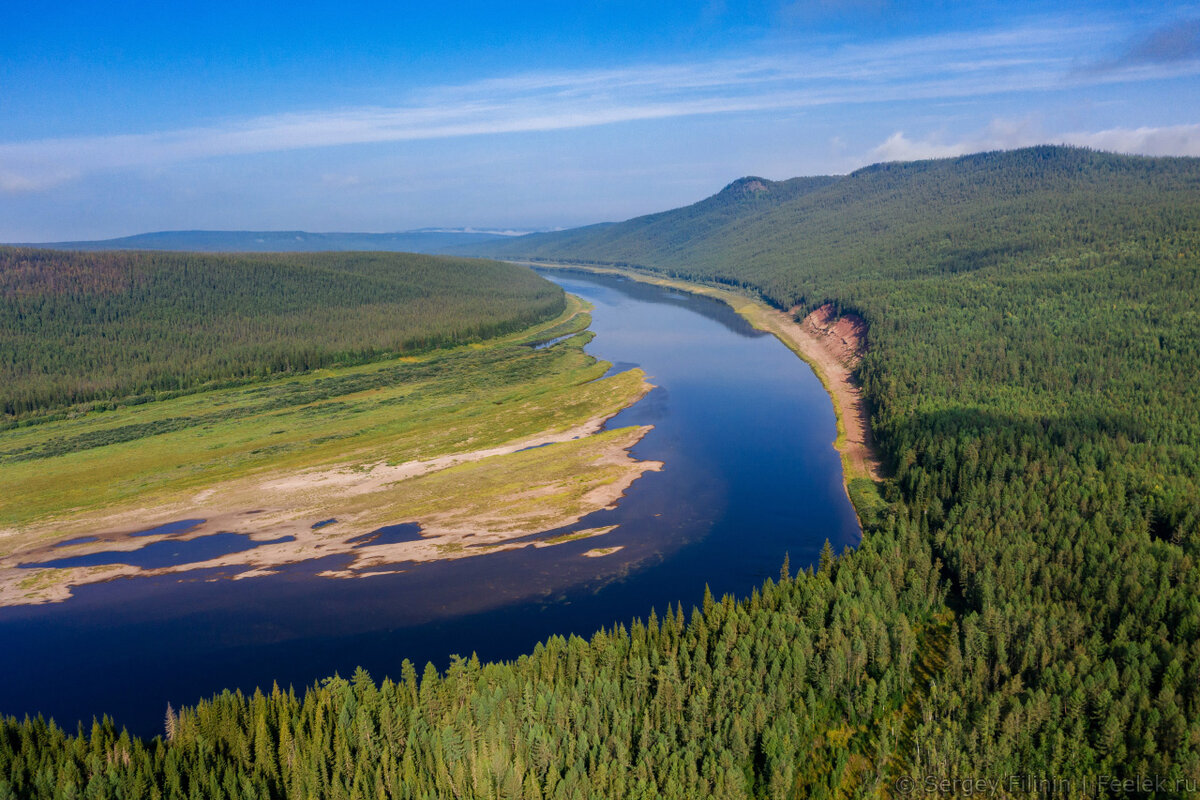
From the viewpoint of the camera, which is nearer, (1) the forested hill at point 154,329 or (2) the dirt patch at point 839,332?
(1) the forested hill at point 154,329

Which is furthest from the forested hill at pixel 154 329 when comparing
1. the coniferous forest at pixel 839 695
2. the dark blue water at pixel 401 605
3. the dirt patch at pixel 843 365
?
the coniferous forest at pixel 839 695

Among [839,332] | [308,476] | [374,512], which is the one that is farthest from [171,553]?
[839,332]

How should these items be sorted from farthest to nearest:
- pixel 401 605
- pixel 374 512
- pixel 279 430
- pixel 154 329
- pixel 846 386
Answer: pixel 154 329, pixel 846 386, pixel 279 430, pixel 374 512, pixel 401 605

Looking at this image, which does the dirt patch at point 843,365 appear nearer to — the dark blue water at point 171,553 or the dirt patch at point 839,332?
the dirt patch at point 839,332

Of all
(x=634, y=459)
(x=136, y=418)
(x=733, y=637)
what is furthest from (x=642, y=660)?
(x=136, y=418)

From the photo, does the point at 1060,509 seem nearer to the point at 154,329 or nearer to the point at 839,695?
the point at 839,695
